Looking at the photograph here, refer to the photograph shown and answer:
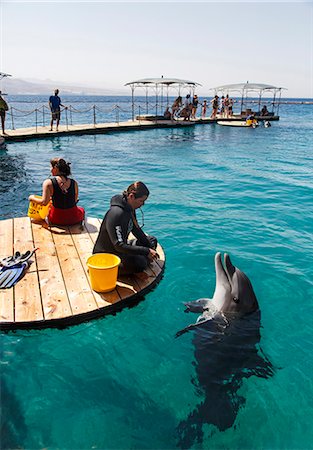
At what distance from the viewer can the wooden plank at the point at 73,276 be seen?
185 inches

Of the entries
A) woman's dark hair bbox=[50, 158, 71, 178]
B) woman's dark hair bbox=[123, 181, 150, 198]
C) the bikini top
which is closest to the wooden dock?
the bikini top

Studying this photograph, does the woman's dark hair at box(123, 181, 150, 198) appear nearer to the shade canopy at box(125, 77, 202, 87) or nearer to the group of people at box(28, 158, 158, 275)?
Answer: the group of people at box(28, 158, 158, 275)

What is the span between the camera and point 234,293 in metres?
4.59

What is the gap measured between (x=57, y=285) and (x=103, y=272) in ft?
2.50

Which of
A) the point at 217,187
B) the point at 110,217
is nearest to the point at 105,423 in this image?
the point at 110,217

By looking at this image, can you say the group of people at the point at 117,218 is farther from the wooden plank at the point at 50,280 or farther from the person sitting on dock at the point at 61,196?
the wooden plank at the point at 50,280

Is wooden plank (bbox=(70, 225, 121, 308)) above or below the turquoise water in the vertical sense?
above

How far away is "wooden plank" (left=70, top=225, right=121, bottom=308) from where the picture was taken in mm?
4809

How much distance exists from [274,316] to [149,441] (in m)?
2.87

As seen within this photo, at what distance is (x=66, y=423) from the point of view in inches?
145

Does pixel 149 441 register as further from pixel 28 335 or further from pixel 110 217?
pixel 110 217

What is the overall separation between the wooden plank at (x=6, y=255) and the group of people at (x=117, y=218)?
0.73m

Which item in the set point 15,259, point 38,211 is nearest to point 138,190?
point 15,259

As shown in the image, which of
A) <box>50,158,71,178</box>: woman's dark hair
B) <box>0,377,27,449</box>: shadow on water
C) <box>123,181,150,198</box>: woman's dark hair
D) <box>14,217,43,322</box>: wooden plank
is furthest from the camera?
<box>50,158,71,178</box>: woman's dark hair
